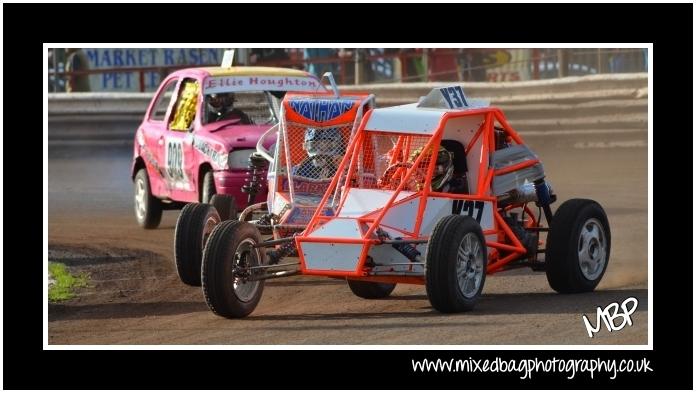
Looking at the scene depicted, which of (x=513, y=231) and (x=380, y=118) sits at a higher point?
(x=380, y=118)

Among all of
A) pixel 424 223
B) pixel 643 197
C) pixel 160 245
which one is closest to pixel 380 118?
pixel 424 223

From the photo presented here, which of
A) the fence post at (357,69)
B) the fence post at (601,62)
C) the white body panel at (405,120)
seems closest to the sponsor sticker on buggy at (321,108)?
the white body panel at (405,120)

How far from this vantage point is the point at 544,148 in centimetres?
2280

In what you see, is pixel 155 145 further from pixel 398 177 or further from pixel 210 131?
pixel 398 177

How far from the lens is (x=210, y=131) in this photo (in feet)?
51.5

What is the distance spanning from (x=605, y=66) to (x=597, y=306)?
41.7ft

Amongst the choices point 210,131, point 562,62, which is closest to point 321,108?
point 210,131

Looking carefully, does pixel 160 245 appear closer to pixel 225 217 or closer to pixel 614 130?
pixel 225 217

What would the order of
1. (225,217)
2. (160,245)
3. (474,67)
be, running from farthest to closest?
(474,67)
(160,245)
(225,217)

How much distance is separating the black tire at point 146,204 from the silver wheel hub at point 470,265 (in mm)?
6692

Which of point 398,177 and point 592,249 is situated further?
point 592,249

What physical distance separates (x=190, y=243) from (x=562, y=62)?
1238 cm

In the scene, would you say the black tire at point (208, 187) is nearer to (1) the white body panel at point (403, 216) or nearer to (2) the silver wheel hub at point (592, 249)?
(1) the white body panel at point (403, 216)

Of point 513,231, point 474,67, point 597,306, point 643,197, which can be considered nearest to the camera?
point 597,306
